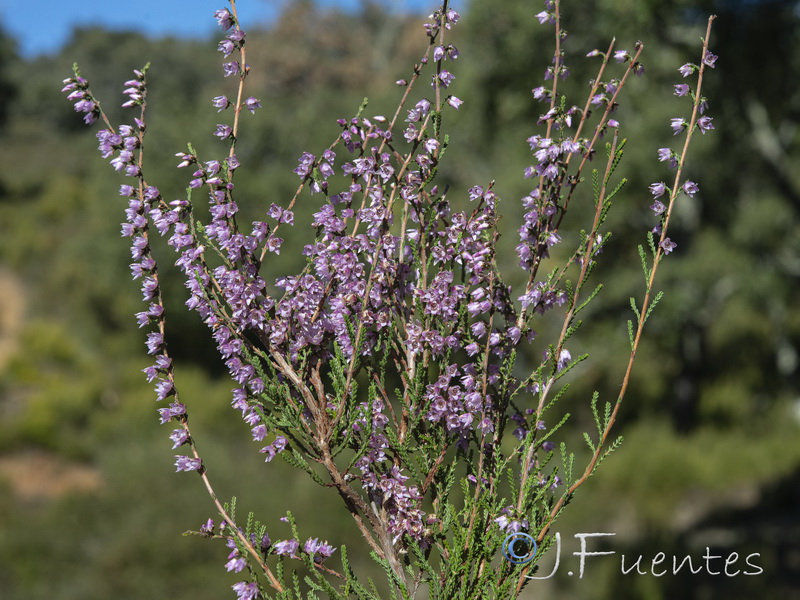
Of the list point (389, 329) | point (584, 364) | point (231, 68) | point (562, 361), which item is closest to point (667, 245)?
point (562, 361)

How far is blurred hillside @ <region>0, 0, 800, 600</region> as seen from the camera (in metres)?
11.0

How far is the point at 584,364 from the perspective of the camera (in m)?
17.4

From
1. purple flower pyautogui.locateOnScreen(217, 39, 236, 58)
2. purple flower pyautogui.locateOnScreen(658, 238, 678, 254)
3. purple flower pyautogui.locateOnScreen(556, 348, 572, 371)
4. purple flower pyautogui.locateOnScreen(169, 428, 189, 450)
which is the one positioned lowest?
purple flower pyautogui.locateOnScreen(556, 348, 572, 371)

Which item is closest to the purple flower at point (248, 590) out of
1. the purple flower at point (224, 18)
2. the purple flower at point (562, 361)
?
the purple flower at point (562, 361)

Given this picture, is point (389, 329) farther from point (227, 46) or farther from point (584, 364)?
point (584, 364)

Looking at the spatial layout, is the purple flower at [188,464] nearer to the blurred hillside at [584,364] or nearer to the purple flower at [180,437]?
the purple flower at [180,437]

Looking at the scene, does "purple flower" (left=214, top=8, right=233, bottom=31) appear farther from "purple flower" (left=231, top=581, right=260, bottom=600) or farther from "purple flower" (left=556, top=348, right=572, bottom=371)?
"purple flower" (left=231, top=581, right=260, bottom=600)

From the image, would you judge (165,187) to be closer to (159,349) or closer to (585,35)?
(585,35)

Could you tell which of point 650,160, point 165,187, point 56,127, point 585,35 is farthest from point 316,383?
point 56,127

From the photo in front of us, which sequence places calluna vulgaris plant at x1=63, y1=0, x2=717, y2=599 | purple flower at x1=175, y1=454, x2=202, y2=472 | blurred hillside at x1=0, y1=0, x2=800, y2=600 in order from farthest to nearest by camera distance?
blurred hillside at x1=0, y1=0, x2=800, y2=600, purple flower at x1=175, y1=454, x2=202, y2=472, calluna vulgaris plant at x1=63, y1=0, x2=717, y2=599

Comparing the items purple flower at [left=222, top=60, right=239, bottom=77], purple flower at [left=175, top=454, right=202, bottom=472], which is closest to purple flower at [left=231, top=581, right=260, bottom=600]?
purple flower at [left=175, top=454, right=202, bottom=472]

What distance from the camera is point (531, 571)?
2186mm

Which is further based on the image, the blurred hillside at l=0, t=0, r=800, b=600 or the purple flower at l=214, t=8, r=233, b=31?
the blurred hillside at l=0, t=0, r=800, b=600

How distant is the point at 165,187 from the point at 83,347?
5577 millimetres
